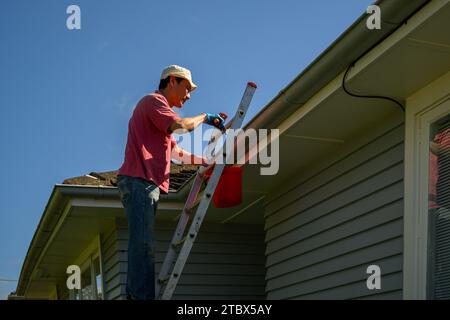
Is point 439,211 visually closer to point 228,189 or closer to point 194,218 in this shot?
point 228,189


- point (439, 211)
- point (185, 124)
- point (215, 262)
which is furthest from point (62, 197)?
point (439, 211)

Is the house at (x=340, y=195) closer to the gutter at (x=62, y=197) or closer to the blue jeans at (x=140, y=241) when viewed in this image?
the gutter at (x=62, y=197)

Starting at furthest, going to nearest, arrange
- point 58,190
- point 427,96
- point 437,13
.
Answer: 1. point 58,190
2. point 427,96
3. point 437,13

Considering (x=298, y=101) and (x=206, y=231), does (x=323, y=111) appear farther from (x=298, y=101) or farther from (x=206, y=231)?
(x=206, y=231)

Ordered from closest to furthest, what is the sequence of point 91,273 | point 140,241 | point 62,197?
point 140,241
point 62,197
point 91,273

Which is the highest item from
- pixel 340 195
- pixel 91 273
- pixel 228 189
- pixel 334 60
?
pixel 334 60

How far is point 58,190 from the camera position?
8.27m

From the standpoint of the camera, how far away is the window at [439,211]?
4730mm

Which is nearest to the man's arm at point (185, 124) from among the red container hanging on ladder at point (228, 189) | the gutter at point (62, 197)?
the red container hanging on ladder at point (228, 189)

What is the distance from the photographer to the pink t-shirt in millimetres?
5098

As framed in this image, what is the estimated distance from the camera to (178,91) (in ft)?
→ 17.6

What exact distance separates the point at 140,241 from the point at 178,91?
1109mm
